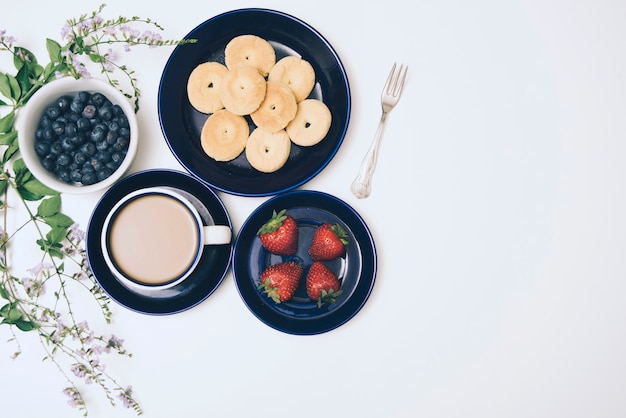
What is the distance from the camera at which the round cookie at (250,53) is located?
956 mm

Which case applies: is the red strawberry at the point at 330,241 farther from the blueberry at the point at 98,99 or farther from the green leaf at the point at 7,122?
the green leaf at the point at 7,122

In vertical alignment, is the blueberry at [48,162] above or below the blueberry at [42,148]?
below

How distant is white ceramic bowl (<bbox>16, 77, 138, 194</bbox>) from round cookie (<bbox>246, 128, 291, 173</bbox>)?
23 cm

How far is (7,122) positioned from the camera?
96 centimetres

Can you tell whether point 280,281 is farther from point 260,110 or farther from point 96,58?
point 96,58

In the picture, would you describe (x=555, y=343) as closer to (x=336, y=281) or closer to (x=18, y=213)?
(x=336, y=281)

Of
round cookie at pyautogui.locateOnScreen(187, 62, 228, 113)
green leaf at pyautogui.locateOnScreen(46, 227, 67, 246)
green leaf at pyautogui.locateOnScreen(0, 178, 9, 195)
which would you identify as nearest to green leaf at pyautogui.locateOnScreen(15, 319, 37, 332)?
green leaf at pyautogui.locateOnScreen(46, 227, 67, 246)

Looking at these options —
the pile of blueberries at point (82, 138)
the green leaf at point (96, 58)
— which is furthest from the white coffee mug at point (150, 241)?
the green leaf at point (96, 58)

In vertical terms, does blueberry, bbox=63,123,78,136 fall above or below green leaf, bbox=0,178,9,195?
above

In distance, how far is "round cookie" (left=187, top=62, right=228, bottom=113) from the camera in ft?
3.14

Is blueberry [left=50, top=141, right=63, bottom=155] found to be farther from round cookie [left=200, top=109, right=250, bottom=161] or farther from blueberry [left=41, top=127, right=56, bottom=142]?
round cookie [left=200, top=109, right=250, bottom=161]

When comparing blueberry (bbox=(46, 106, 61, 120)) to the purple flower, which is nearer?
blueberry (bbox=(46, 106, 61, 120))

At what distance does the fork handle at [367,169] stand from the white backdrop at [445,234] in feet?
0.07

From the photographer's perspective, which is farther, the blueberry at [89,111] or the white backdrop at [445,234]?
the white backdrop at [445,234]
